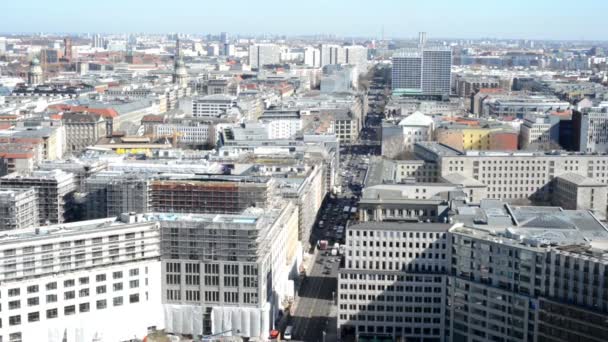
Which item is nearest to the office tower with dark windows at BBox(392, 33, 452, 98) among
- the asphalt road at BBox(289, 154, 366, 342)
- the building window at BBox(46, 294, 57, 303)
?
the asphalt road at BBox(289, 154, 366, 342)

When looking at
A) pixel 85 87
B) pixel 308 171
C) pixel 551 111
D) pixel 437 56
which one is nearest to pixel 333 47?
pixel 437 56

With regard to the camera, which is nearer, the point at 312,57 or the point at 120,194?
the point at 120,194

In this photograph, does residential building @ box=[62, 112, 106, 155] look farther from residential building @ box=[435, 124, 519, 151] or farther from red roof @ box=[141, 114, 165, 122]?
residential building @ box=[435, 124, 519, 151]

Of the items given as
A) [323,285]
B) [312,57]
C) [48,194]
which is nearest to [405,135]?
[323,285]

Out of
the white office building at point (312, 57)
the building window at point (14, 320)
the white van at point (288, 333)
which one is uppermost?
the white office building at point (312, 57)

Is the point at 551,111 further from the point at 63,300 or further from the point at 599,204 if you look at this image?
the point at 63,300

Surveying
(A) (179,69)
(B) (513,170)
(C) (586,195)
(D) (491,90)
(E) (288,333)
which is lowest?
(E) (288,333)

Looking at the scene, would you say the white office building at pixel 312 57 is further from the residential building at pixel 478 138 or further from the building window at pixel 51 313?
the building window at pixel 51 313

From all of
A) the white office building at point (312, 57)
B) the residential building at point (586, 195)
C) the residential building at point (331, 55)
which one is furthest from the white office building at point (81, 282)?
the white office building at point (312, 57)

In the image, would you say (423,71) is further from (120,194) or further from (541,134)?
(120,194)
